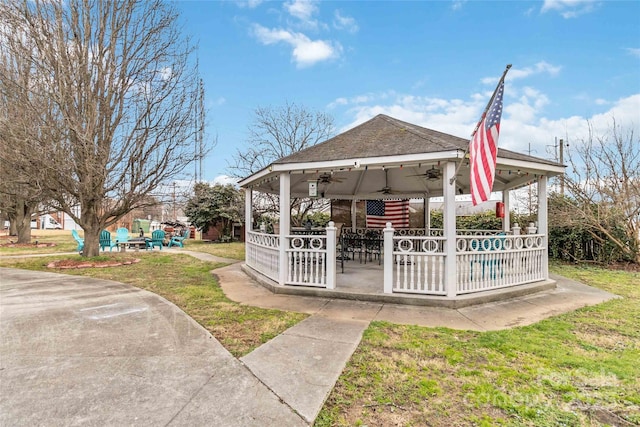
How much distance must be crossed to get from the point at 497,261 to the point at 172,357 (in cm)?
565

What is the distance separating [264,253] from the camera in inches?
299

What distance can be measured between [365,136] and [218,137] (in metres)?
7.27

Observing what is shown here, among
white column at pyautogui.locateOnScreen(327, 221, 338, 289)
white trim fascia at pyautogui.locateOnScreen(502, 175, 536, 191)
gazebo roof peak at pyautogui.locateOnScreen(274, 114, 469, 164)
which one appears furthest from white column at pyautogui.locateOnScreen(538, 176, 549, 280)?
white column at pyautogui.locateOnScreen(327, 221, 338, 289)

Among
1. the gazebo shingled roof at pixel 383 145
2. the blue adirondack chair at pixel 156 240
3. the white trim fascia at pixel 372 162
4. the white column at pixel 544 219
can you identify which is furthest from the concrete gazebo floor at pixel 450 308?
the blue adirondack chair at pixel 156 240

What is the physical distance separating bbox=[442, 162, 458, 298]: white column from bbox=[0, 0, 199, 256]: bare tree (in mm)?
9664

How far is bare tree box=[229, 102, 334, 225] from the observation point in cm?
1878

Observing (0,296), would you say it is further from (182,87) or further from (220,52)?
(220,52)

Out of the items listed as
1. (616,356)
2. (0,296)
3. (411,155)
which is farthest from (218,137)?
(616,356)

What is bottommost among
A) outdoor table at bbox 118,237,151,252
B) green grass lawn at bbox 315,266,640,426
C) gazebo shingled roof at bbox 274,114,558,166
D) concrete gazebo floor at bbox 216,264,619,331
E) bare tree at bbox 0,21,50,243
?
concrete gazebo floor at bbox 216,264,619,331

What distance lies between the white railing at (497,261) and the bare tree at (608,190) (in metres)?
5.39

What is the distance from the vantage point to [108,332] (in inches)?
163

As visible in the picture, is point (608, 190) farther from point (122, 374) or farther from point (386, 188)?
point (122, 374)

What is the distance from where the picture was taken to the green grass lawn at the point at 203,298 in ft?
13.3

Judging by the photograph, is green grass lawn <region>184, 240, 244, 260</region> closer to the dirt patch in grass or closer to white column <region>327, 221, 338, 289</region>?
the dirt patch in grass
